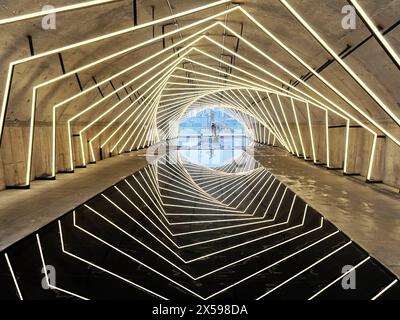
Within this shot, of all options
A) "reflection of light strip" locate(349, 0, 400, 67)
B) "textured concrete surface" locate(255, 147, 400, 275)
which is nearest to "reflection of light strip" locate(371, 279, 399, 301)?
"textured concrete surface" locate(255, 147, 400, 275)

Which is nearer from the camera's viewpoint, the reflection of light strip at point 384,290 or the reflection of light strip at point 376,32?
the reflection of light strip at point 384,290

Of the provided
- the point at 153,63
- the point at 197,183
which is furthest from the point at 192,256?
the point at 153,63

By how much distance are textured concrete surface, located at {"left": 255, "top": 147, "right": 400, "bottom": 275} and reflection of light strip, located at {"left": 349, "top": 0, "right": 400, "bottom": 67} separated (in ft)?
11.3

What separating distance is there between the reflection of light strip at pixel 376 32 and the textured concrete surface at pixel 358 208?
344 cm

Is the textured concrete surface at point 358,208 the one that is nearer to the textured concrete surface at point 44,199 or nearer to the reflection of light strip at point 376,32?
the reflection of light strip at point 376,32

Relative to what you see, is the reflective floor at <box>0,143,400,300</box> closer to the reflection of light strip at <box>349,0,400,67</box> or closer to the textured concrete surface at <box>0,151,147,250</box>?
the textured concrete surface at <box>0,151,147,250</box>

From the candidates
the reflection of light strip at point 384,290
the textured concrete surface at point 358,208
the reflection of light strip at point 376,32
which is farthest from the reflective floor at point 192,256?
the reflection of light strip at point 376,32

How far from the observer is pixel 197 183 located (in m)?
14.8

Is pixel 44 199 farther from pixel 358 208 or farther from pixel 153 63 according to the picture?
pixel 153 63

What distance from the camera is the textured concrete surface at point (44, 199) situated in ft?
25.9

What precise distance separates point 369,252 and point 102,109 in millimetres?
16947

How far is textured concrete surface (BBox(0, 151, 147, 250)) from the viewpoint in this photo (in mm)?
7887
